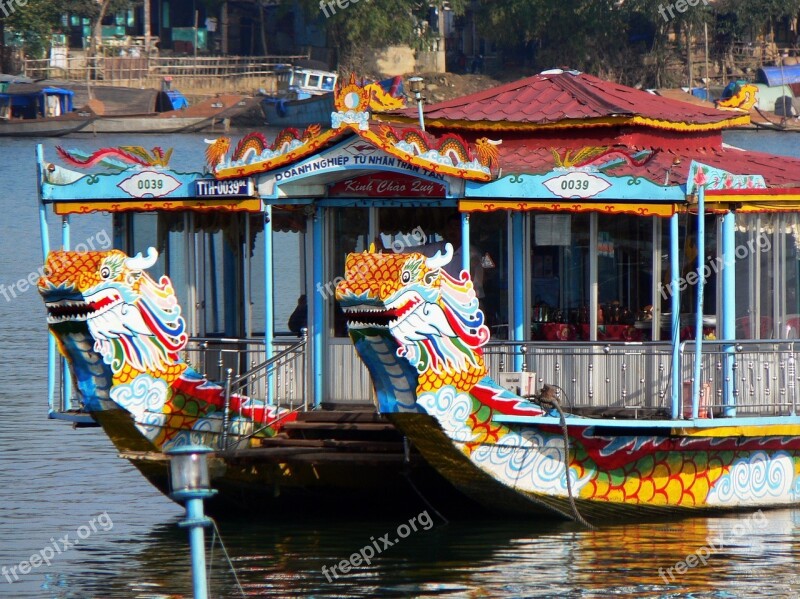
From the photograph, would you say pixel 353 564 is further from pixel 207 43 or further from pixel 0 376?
pixel 207 43

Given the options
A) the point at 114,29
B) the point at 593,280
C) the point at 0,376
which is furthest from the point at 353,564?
the point at 114,29

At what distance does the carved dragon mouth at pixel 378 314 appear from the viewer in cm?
1130

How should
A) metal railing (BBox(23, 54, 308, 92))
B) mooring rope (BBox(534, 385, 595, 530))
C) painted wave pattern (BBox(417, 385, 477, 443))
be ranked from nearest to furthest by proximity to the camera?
painted wave pattern (BBox(417, 385, 477, 443)) → mooring rope (BBox(534, 385, 595, 530)) → metal railing (BBox(23, 54, 308, 92))

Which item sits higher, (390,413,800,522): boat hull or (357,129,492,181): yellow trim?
(357,129,492,181): yellow trim

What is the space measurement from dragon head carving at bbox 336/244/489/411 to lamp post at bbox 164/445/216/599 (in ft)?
11.9

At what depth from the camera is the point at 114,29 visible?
77.0m

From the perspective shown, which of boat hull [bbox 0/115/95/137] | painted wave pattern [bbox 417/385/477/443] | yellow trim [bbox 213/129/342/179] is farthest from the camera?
boat hull [bbox 0/115/95/137]

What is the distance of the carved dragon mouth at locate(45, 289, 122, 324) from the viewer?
473 inches

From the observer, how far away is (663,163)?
13195 millimetres

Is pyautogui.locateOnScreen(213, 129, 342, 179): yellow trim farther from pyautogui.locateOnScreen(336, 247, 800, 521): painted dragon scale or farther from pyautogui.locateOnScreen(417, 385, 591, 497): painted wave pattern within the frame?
pyautogui.locateOnScreen(417, 385, 591, 497): painted wave pattern

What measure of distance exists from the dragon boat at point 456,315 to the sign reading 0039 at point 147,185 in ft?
0.06

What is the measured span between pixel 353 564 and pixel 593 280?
2947mm

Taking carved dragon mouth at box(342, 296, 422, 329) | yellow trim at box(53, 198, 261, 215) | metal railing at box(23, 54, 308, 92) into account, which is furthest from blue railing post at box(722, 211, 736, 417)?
metal railing at box(23, 54, 308, 92)

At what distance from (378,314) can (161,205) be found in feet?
8.77
